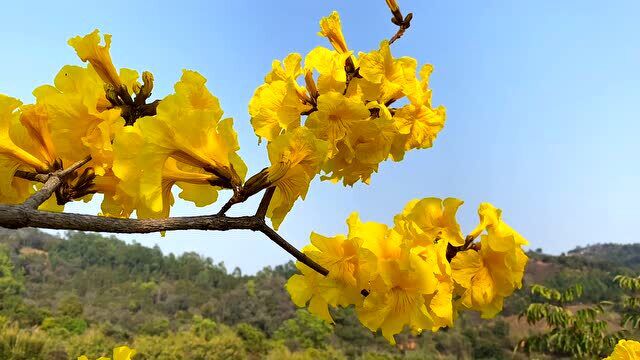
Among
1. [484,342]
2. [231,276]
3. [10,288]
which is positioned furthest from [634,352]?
[231,276]

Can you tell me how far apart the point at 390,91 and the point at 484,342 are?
1863 cm

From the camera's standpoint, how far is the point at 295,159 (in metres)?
0.64

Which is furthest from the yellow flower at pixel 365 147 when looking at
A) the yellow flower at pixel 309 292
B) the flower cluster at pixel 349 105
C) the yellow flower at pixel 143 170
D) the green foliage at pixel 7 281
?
the green foliage at pixel 7 281

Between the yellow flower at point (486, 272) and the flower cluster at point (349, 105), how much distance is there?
A: 0.25m

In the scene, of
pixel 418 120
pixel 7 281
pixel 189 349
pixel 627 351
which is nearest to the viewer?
pixel 418 120

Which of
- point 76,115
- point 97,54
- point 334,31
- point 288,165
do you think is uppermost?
point 334,31

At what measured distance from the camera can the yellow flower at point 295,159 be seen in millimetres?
623

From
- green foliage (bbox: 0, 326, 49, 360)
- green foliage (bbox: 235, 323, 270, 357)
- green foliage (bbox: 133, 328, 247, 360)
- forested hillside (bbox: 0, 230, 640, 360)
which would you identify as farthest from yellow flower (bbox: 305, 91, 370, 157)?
green foliage (bbox: 235, 323, 270, 357)

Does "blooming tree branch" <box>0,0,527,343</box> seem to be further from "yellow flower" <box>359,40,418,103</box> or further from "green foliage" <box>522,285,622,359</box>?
"green foliage" <box>522,285,622,359</box>

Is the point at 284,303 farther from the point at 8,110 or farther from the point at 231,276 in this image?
the point at 8,110

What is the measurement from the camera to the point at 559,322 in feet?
15.4

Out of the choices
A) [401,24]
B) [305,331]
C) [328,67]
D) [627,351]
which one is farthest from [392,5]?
[305,331]

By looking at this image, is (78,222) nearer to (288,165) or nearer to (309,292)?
(288,165)

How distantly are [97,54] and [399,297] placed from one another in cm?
62
